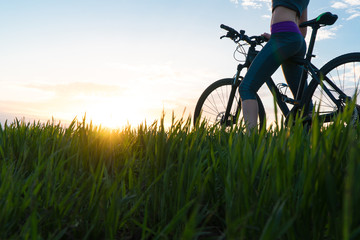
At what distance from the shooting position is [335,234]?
67cm

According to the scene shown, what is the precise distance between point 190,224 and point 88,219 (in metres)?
0.46

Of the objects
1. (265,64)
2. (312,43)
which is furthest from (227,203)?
(312,43)

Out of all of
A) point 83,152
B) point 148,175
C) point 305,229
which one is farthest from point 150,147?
point 305,229

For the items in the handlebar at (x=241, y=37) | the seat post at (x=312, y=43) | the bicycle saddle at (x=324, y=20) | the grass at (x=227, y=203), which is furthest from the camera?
the handlebar at (x=241, y=37)

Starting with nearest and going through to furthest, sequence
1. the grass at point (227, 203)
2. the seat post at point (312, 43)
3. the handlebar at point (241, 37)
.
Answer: the grass at point (227, 203)
the seat post at point (312, 43)
the handlebar at point (241, 37)

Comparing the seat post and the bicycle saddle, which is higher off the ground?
the bicycle saddle

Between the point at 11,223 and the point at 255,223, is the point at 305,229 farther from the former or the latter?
the point at 11,223

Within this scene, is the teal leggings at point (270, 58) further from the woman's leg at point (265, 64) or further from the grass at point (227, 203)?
the grass at point (227, 203)

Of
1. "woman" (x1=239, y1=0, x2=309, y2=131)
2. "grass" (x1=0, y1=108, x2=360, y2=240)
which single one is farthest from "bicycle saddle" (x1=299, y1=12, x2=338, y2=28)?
"grass" (x1=0, y1=108, x2=360, y2=240)

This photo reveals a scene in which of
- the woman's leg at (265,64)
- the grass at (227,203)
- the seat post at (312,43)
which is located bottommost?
the grass at (227,203)

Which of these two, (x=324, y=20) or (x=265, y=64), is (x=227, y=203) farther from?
(x=324, y=20)

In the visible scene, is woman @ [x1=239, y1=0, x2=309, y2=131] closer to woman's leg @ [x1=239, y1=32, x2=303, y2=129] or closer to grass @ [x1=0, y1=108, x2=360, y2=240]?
woman's leg @ [x1=239, y1=32, x2=303, y2=129]

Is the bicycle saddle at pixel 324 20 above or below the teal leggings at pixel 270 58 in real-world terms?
above

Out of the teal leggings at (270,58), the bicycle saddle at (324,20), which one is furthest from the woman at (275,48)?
the bicycle saddle at (324,20)
